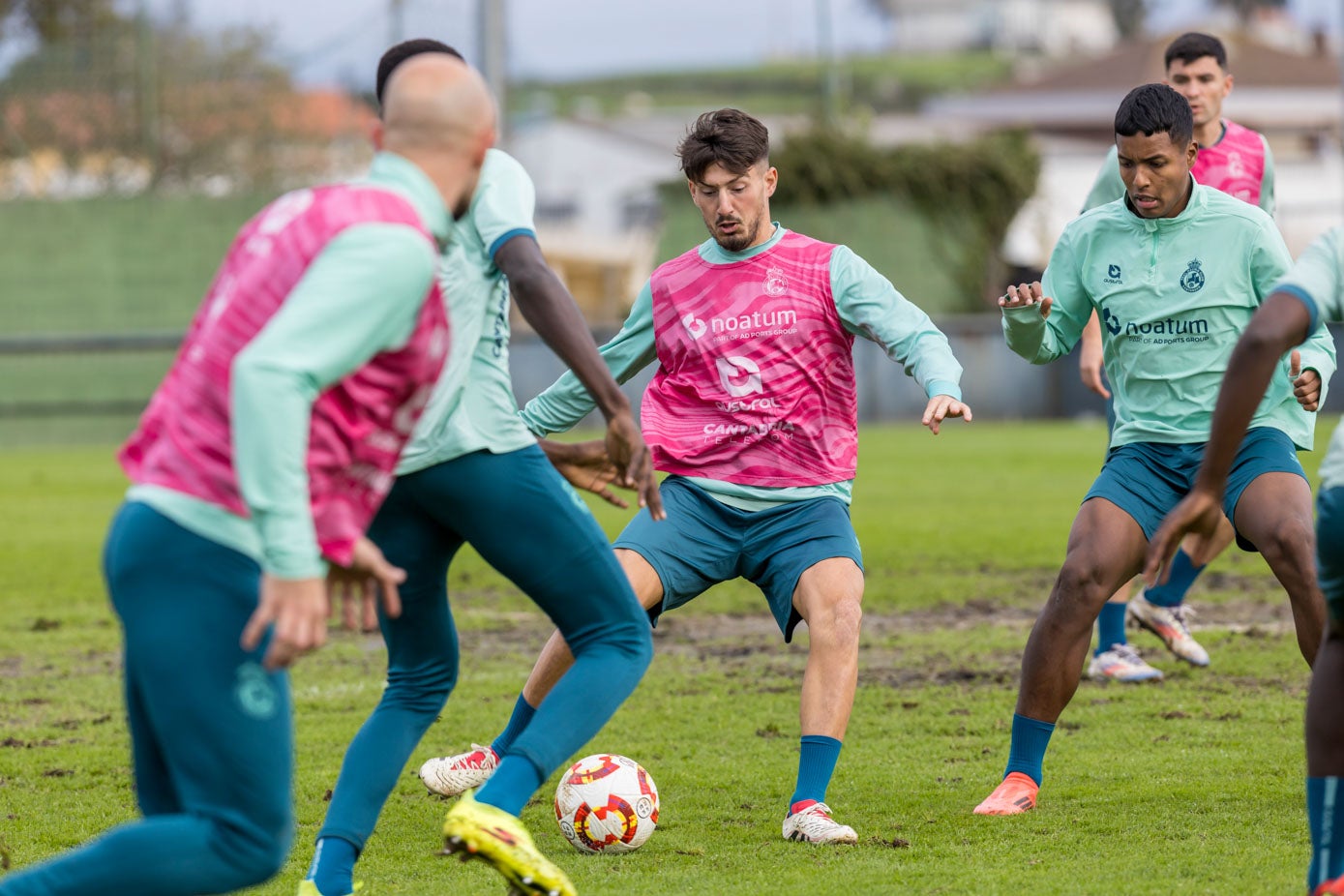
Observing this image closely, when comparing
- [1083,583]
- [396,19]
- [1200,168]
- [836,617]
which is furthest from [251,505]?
[396,19]

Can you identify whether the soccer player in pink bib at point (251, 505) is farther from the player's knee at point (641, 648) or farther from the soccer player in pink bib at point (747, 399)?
the soccer player in pink bib at point (747, 399)

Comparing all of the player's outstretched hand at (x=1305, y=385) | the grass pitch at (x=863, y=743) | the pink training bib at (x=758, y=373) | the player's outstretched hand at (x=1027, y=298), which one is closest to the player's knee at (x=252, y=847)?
the grass pitch at (x=863, y=743)

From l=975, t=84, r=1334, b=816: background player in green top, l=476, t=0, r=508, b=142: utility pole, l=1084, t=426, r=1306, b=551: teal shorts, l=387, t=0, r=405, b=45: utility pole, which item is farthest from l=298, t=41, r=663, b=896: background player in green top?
l=387, t=0, r=405, b=45: utility pole

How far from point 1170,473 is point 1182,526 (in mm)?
2063

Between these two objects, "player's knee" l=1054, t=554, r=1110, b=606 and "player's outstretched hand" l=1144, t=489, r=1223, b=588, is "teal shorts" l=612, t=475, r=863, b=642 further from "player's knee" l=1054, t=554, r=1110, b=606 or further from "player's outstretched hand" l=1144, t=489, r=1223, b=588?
"player's outstretched hand" l=1144, t=489, r=1223, b=588

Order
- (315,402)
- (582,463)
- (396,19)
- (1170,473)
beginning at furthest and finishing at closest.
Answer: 1. (396,19)
2. (1170,473)
3. (582,463)
4. (315,402)

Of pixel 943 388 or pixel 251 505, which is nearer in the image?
pixel 251 505

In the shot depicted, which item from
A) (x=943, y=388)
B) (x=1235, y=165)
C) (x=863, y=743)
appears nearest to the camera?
(x=943, y=388)

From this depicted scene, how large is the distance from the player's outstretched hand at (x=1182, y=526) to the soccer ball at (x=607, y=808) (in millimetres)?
1962

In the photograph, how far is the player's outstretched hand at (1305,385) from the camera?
5.52 meters

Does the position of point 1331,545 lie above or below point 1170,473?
→ above

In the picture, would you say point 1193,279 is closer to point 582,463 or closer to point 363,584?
point 582,463

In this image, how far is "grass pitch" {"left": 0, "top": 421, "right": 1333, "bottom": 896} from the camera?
5066 mm

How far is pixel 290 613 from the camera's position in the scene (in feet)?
10.9
